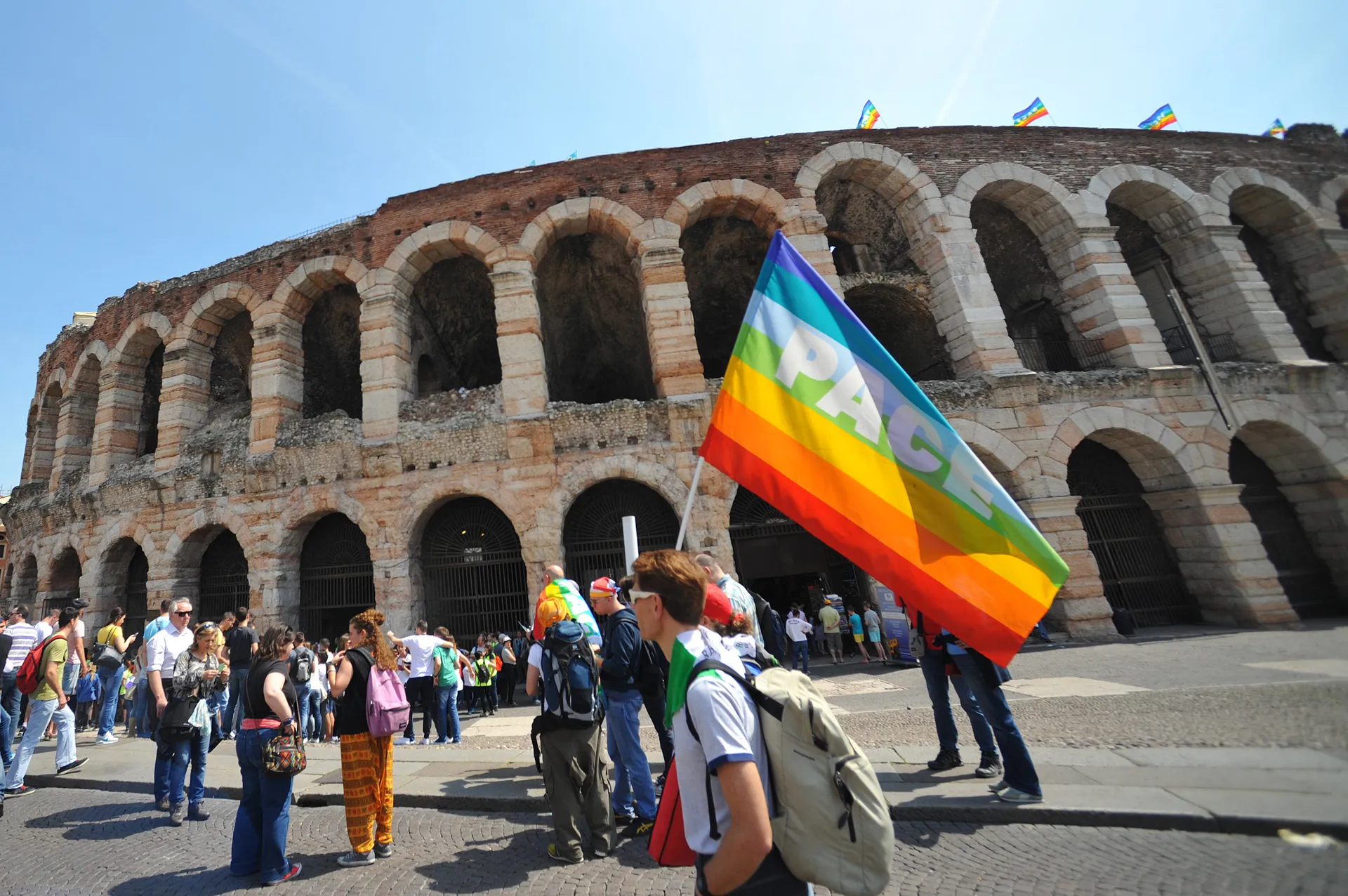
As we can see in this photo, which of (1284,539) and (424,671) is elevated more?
(424,671)

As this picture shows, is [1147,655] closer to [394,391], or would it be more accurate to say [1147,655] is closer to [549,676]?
[549,676]

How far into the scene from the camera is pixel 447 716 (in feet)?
22.6

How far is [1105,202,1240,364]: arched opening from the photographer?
11.9 metres

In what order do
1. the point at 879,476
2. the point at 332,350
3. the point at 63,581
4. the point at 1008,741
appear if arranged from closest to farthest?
1. the point at 879,476
2. the point at 1008,741
3. the point at 63,581
4. the point at 332,350

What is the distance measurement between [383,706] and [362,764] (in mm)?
435

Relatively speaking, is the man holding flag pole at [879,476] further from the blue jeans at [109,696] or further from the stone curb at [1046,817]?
the blue jeans at [109,696]

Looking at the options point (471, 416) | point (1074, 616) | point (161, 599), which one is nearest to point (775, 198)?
point (471, 416)

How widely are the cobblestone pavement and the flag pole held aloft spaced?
1.43 metres

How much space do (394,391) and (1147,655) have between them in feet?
45.7

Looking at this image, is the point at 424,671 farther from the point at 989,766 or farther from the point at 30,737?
the point at 989,766

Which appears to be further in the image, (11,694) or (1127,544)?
(1127,544)

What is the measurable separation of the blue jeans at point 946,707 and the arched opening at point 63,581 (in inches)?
745

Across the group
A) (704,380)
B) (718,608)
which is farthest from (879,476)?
(704,380)

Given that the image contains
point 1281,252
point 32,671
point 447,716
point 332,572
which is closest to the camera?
point 32,671
